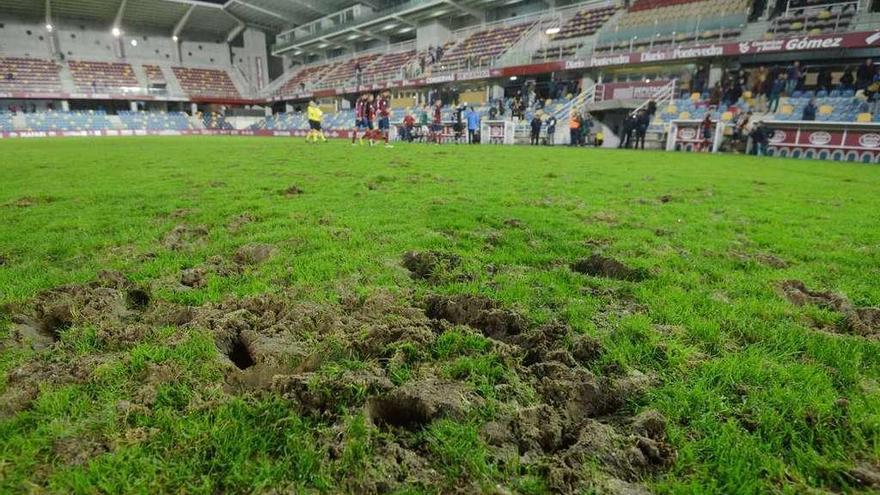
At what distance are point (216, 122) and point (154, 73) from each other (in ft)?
42.1

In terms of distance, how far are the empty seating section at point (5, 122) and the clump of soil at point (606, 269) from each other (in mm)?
50773

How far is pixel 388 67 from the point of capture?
142ft

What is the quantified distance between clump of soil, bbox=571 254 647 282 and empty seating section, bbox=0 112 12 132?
5077 cm

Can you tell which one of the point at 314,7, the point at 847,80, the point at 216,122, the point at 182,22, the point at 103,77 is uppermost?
the point at 314,7

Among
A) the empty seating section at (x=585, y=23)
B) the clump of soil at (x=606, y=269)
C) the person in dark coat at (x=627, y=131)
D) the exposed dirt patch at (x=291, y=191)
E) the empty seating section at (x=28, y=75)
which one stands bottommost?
the clump of soil at (x=606, y=269)

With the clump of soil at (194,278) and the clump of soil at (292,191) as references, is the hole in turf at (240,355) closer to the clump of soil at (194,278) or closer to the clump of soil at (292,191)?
the clump of soil at (194,278)

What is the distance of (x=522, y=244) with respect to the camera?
4.41m

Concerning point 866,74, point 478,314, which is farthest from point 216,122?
point 478,314

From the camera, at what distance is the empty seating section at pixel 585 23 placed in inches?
1179

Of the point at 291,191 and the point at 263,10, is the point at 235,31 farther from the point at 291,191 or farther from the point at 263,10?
the point at 291,191

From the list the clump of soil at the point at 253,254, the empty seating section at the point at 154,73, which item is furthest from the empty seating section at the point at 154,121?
the clump of soil at the point at 253,254

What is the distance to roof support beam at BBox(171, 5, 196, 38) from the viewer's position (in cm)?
5217

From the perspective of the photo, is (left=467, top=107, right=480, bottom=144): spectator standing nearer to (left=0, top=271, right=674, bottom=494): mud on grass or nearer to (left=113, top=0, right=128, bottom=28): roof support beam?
(left=0, top=271, right=674, bottom=494): mud on grass

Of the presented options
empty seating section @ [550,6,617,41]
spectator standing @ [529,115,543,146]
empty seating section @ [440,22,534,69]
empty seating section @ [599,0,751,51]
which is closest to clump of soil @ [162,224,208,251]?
spectator standing @ [529,115,543,146]
